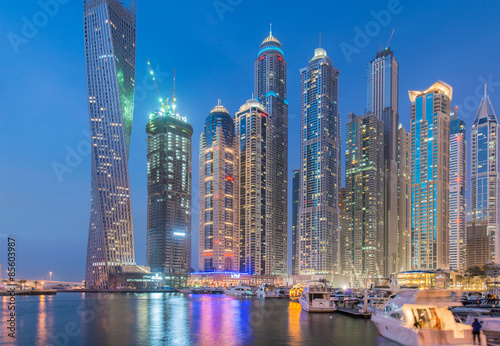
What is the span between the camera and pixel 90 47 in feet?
613

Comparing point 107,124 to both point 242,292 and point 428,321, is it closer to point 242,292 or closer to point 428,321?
point 242,292

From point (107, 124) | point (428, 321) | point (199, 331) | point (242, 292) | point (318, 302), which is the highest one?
point (107, 124)

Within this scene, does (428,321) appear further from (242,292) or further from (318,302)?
(242,292)

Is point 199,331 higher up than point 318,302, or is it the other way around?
point 199,331

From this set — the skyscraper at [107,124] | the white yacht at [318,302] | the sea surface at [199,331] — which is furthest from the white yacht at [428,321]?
the skyscraper at [107,124]

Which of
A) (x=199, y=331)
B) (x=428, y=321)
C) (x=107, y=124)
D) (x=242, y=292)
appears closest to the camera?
(x=428, y=321)

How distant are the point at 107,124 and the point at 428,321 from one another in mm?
173104

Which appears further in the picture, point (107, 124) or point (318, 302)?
point (107, 124)

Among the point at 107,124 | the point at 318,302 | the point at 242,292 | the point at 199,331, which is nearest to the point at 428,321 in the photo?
the point at 199,331

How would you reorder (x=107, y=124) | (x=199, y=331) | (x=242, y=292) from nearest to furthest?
(x=199, y=331), (x=242, y=292), (x=107, y=124)

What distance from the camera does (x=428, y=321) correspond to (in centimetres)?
3353

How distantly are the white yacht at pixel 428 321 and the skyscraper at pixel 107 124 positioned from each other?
166449 mm

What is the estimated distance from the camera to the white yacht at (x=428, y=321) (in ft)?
102

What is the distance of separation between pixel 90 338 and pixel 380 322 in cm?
3120
